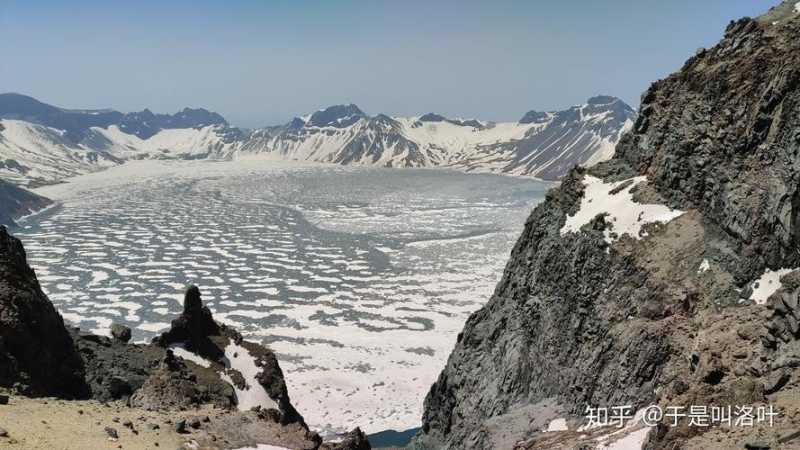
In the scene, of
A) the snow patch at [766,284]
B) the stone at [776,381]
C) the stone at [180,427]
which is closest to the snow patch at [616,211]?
the snow patch at [766,284]

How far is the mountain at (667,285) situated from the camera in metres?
24.8

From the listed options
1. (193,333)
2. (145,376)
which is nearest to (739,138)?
(145,376)

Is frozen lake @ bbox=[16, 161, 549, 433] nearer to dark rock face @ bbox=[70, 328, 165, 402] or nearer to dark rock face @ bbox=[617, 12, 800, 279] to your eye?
dark rock face @ bbox=[70, 328, 165, 402]

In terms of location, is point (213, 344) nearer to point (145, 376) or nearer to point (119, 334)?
point (119, 334)

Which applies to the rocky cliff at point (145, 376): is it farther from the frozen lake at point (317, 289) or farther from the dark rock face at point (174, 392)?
the frozen lake at point (317, 289)

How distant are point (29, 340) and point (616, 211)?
43.2 m

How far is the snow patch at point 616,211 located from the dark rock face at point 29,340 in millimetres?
39956

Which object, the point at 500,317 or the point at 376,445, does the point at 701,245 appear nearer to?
the point at 500,317

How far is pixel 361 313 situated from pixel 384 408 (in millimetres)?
37015

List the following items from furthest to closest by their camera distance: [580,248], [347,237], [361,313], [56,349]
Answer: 1. [347,237]
2. [361,313]
3. [580,248]
4. [56,349]

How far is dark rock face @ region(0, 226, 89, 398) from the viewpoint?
3488 centimetres

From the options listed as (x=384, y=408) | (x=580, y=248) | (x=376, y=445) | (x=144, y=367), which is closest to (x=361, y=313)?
(x=384, y=408)

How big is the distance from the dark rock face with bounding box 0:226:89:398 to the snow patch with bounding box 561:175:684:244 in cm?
→ 3996

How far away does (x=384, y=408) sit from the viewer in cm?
7862
